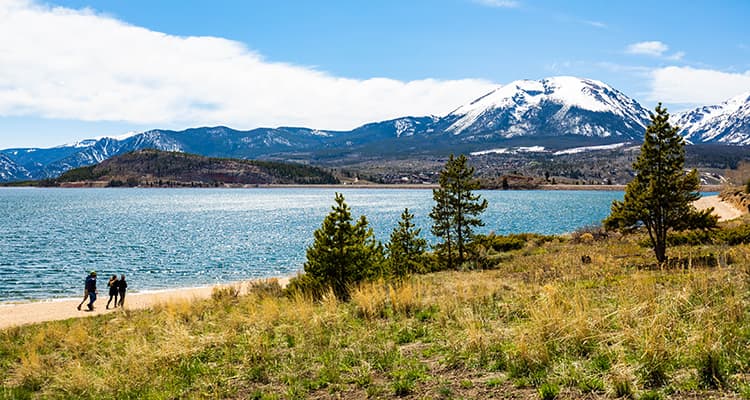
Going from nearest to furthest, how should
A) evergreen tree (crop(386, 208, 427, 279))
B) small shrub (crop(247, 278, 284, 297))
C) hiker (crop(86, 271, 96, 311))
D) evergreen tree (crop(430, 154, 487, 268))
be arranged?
small shrub (crop(247, 278, 284, 297)), hiker (crop(86, 271, 96, 311)), evergreen tree (crop(386, 208, 427, 279)), evergreen tree (crop(430, 154, 487, 268))

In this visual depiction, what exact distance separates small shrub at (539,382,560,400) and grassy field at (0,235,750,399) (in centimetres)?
2

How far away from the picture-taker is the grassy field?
696 cm

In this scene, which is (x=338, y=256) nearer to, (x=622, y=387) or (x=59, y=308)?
(x=622, y=387)

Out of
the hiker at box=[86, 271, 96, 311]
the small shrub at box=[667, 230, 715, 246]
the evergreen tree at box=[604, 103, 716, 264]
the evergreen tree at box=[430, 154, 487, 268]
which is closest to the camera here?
the evergreen tree at box=[604, 103, 716, 264]

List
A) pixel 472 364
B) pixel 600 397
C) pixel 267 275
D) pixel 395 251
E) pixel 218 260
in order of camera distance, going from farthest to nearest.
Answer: pixel 218 260
pixel 267 275
pixel 395 251
pixel 472 364
pixel 600 397

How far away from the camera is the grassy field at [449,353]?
6961mm

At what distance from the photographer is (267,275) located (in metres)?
39.1

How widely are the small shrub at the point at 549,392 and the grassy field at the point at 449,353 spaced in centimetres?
2

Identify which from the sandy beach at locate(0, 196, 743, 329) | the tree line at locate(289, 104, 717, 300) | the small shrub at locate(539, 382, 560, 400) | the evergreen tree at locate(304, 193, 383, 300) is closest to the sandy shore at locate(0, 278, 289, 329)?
the sandy beach at locate(0, 196, 743, 329)

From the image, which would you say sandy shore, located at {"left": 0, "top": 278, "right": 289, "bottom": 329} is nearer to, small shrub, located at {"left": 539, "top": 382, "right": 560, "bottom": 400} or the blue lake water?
the blue lake water

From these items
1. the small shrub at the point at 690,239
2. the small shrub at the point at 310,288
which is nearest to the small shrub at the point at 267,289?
the small shrub at the point at 310,288

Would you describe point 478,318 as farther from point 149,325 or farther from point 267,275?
point 267,275

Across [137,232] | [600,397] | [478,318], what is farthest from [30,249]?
[600,397]

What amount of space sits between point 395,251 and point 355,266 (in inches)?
336
